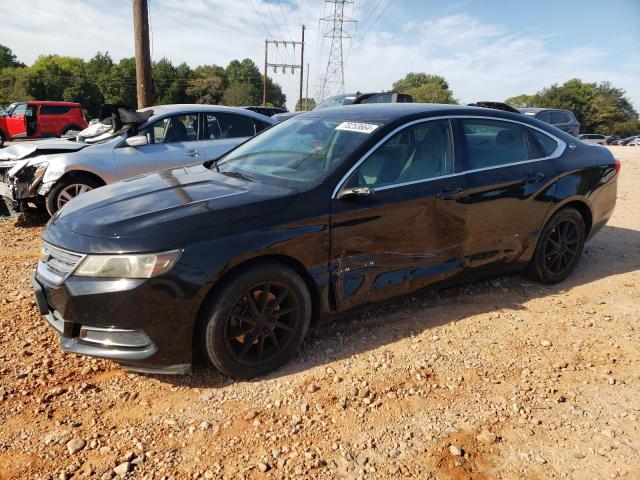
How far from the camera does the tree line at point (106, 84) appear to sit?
5794cm

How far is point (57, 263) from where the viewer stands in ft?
8.74

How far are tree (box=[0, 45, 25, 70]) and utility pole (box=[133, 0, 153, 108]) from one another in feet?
301

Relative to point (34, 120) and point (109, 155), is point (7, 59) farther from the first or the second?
point (109, 155)

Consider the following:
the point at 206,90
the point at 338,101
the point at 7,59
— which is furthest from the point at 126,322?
the point at 7,59

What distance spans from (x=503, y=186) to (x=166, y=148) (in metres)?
4.44

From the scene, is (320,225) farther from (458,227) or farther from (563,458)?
(563,458)

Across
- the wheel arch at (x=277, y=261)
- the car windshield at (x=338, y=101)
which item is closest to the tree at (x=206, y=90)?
the car windshield at (x=338, y=101)

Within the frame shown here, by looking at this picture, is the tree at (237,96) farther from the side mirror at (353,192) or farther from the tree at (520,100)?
the side mirror at (353,192)

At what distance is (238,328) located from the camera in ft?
8.89

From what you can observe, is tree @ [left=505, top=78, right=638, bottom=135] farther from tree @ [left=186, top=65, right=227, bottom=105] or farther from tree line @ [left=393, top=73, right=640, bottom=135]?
tree @ [left=186, top=65, right=227, bottom=105]

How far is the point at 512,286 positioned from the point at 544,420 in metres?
1.97

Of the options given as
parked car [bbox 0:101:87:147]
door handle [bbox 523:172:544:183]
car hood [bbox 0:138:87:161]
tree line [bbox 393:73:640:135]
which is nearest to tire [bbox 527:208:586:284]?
door handle [bbox 523:172:544:183]

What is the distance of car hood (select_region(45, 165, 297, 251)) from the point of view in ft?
8.28

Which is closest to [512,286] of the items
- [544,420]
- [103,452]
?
[544,420]
